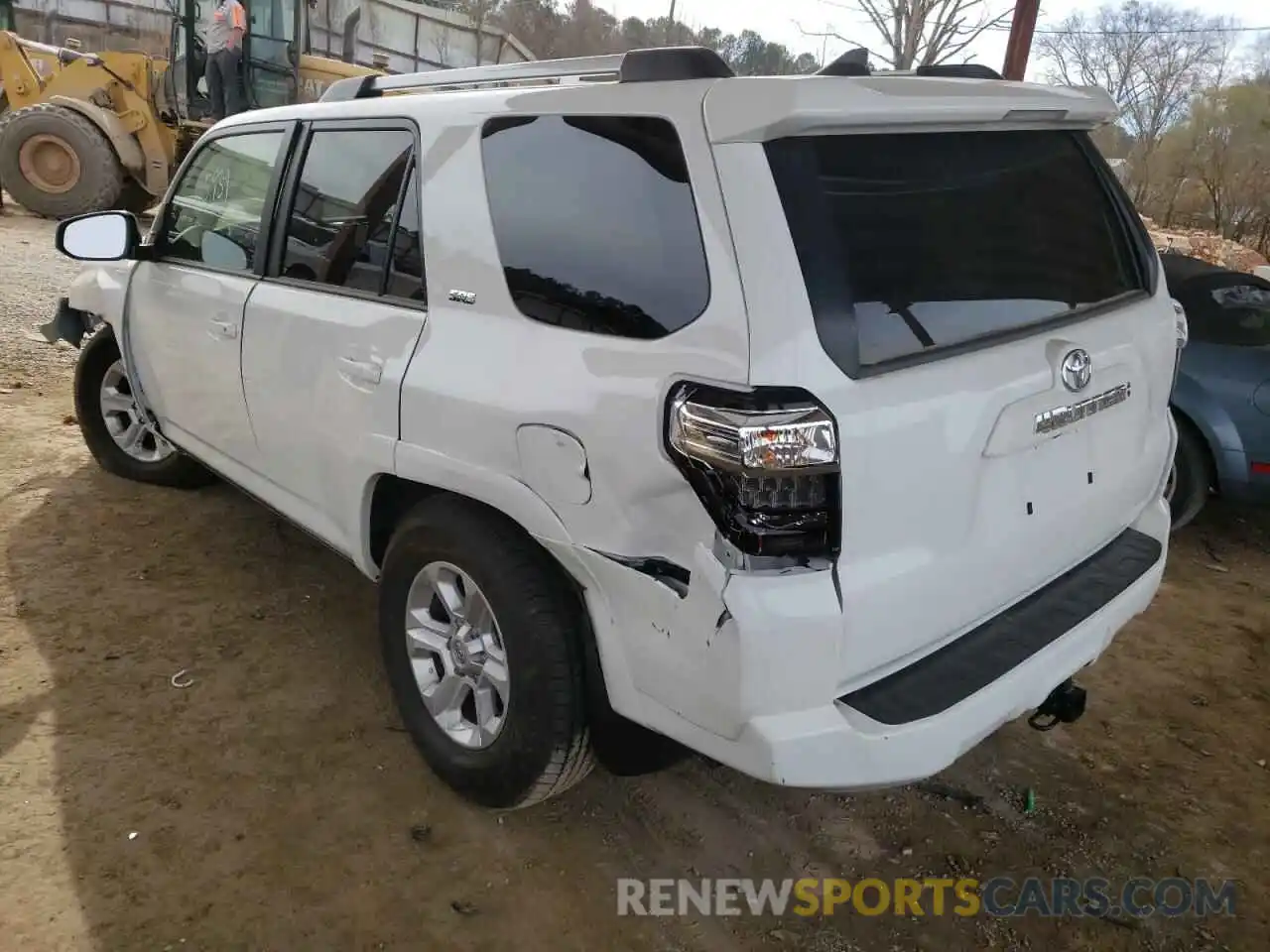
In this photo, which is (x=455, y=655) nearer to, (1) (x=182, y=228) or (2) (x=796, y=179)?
(2) (x=796, y=179)

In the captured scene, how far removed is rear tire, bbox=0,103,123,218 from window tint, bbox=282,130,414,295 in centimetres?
1092

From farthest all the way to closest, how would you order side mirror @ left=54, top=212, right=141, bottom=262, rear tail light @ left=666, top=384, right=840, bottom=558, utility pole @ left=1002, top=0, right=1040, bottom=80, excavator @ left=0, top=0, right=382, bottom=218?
excavator @ left=0, top=0, right=382, bottom=218
utility pole @ left=1002, top=0, right=1040, bottom=80
side mirror @ left=54, top=212, right=141, bottom=262
rear tail light @ left=666, top=384, right=840, bottom=558

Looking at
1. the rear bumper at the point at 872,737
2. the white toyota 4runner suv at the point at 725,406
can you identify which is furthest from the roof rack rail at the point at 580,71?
the rear bumper at the point at 872,737

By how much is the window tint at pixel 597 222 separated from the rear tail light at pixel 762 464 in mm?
231

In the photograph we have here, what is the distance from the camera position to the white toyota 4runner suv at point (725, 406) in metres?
1.94

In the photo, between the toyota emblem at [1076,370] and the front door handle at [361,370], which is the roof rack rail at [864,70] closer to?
the toyota emblem at [1076,370]

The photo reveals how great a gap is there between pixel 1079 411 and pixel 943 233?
0.56 meters

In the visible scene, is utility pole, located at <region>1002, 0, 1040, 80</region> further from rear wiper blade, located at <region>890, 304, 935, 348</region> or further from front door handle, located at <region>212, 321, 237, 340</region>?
rear wiper blade, located at <region>890, 304, 935, 348</region>

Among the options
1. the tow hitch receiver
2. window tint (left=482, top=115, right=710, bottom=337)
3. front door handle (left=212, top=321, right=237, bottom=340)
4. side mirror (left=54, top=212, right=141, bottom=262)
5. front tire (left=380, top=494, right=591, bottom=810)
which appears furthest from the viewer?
side mirror (left=54, top=212, right=141, bottom=262)

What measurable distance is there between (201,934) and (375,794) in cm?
59

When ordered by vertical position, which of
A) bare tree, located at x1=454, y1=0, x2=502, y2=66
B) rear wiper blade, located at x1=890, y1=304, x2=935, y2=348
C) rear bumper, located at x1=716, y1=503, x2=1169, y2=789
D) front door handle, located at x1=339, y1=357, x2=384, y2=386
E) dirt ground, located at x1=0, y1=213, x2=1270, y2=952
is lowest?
dirt ground, located at x1=0, y1=213, x2=1270, y2=952

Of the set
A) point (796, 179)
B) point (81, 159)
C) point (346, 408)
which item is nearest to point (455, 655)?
point (346, 408)

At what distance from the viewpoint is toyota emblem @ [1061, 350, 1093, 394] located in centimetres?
232

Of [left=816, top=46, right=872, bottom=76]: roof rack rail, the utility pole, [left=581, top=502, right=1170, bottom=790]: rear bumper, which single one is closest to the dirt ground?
[left=581, top=502, right=1170, bottom=790]: rear bumper
